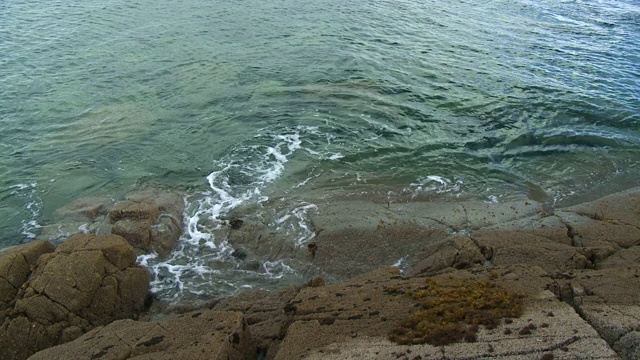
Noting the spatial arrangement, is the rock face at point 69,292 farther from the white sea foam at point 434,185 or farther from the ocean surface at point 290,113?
the white sea foam at point 434,185

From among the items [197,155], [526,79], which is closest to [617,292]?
[197,155]

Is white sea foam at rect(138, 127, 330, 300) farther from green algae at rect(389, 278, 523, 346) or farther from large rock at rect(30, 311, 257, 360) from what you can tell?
green algae at rect(389, 278, 523, 346)

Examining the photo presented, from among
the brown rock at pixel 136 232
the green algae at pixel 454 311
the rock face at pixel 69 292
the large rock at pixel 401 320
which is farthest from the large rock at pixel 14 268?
the green algae at pixel 454 311

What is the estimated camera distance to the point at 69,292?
1146 centimetres

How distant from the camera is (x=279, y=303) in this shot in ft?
38.1

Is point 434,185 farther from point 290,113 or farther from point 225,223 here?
point 290,113

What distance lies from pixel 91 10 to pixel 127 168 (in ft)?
76.1

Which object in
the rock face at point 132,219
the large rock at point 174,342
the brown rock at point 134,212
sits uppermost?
the large rock at point 174,342

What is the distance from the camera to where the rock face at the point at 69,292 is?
1096 centimetres

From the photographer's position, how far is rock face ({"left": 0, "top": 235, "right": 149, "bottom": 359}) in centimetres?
1096

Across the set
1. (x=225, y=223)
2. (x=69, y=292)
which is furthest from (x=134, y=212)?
(x=69, y=292)

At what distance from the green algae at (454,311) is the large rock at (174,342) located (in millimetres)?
3014

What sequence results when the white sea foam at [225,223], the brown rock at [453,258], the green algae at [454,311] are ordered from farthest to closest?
the white sea foam at [225,223] < the brown rock at [453,258] < the green algae at [454,311]

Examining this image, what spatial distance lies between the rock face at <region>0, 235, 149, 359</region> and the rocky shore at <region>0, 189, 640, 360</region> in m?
0.03
